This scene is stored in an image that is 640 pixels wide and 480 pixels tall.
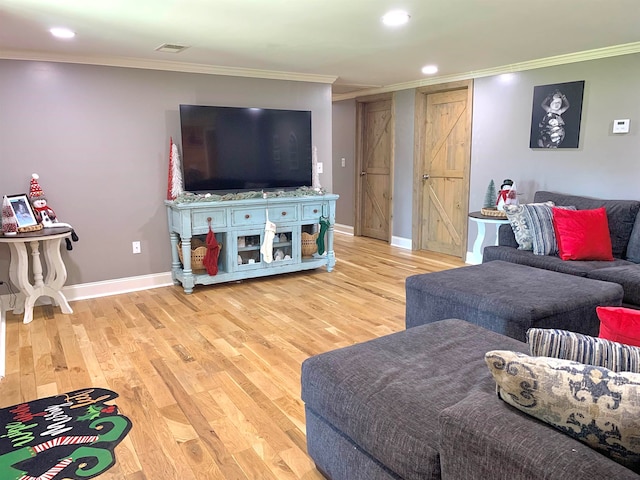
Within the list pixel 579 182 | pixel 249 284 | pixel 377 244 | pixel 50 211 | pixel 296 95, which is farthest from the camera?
pixel 377 244

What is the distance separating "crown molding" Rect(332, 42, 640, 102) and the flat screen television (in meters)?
1.69

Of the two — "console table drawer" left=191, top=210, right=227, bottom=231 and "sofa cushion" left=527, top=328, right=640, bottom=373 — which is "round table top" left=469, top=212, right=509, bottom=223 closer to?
"console table drawer" left=191, top=210, right=227, bottom=231

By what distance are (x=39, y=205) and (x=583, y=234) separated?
434 centimetres

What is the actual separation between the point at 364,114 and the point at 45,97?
4294 millimetres

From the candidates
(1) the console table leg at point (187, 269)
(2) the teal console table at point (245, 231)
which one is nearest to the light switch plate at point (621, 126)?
(2) the teal console table at point (245, 231)

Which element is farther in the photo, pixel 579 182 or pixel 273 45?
pixel 579 182

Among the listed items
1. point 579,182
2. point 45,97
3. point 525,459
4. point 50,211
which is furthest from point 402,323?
point 45,97

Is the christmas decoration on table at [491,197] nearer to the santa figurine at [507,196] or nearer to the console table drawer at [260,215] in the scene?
the santa figurine at [507,196]

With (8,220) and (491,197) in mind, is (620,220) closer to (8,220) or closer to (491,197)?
(491,197)

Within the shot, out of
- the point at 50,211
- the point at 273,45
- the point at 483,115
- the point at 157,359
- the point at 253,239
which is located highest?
the point at 273,45

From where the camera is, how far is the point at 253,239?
486 centimetres

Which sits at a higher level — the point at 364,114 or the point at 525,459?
the point at 364,114

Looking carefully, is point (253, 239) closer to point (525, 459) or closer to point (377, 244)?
point (377, 244)

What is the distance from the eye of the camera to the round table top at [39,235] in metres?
3.54
